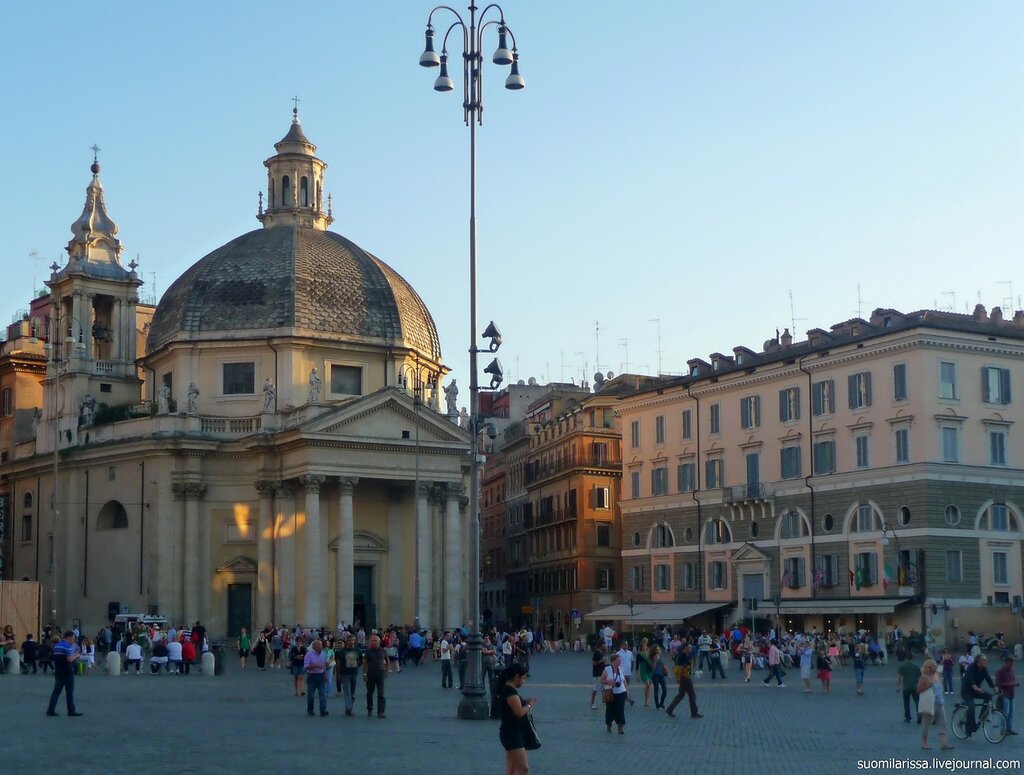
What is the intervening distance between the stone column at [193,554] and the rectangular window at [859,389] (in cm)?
2556

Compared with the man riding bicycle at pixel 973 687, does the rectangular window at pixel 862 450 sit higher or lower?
higher

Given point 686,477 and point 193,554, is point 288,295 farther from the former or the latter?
point 686,477

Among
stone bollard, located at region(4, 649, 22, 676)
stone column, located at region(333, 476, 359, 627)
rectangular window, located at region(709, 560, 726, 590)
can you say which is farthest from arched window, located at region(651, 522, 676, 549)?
stone bollard, located at region(4, 649, 22, 676)

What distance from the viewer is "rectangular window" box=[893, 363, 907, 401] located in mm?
56575

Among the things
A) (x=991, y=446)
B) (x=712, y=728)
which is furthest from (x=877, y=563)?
(x=712, y=728)

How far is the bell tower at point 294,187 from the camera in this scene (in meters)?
69.7

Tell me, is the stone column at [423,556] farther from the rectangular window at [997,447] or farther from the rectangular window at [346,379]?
the rectangular window at [997,447]

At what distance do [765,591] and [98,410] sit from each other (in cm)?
2973

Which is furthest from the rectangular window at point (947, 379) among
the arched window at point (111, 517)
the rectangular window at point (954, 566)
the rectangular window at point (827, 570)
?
the arched window at point (111, 517)

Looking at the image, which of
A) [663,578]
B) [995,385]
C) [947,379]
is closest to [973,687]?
[947,379]

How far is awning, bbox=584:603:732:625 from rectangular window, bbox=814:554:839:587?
596 centimetres

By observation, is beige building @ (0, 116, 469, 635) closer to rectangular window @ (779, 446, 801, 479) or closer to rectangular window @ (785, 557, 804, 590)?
rectangular window @ (779, 446, 801, 479)

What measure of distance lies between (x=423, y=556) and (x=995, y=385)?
74.8 feet

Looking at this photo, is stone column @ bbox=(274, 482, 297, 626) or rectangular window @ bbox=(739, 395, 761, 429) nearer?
stone column @ bbox=(274, 482, 297, 626)
